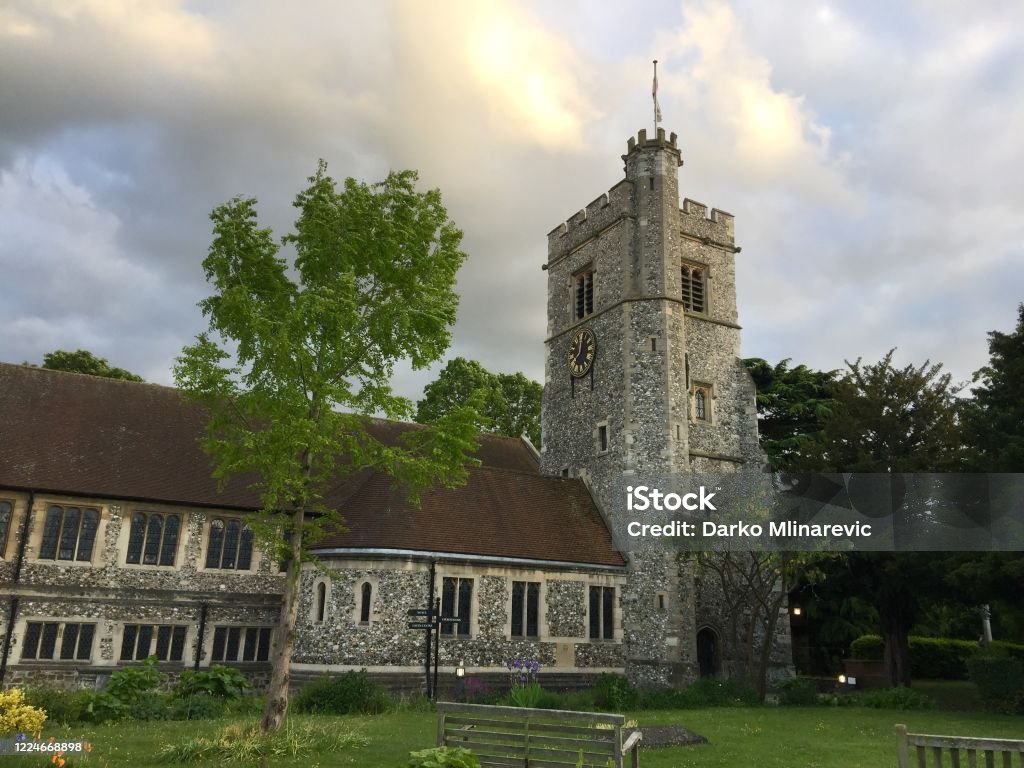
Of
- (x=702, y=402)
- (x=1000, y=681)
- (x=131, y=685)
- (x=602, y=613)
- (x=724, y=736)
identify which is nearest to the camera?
(x=724, y=736)

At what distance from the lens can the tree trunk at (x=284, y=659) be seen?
13.3 meters

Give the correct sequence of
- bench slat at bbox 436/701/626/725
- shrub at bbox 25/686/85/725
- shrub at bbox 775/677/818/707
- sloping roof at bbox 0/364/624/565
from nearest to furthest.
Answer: bench slat at bbox 436/701/626/725, shrub at bbox 25/686/85/725, sloping roof at bbox 0/364/624/565, shrub at bbox 775/677/818/707

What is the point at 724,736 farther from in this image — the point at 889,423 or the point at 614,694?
the point at 889,423

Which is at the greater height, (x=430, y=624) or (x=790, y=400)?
(x=790, y=400)

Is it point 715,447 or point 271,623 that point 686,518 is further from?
point 271,623

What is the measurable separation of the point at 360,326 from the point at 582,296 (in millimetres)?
19010

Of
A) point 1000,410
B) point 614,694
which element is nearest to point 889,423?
point 1000,410

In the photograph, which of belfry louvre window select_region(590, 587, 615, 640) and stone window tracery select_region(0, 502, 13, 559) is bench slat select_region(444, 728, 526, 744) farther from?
belfry louvre window select_region(590, 587, 615, 640)

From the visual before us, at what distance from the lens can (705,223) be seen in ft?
108

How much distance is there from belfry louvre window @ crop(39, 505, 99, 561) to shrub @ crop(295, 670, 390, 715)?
8.05 metres

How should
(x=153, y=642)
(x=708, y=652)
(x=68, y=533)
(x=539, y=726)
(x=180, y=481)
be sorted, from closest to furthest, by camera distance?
(x=539, y=726) < (x=68, y=533) < (x=153, y=642) < (x=180, y=481) < (x=708, y=652)

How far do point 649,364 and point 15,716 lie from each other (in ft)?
74.9

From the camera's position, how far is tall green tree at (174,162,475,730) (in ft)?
46.2

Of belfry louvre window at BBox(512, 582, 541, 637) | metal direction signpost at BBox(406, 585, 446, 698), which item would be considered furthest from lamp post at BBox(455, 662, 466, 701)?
belfry louvre window at BBox(512, 582, 541, 637)
